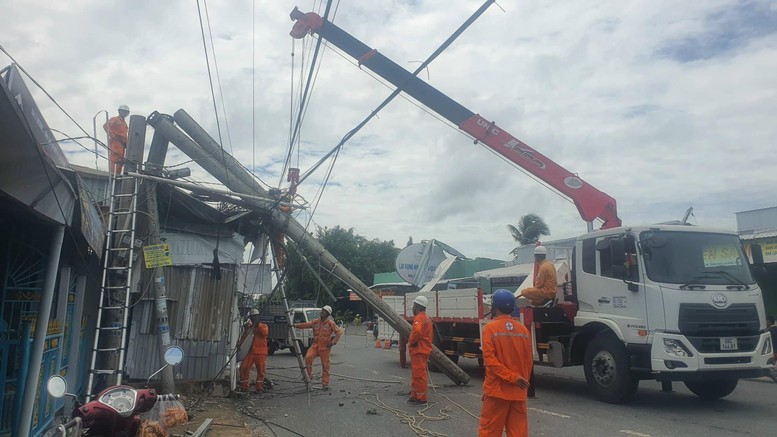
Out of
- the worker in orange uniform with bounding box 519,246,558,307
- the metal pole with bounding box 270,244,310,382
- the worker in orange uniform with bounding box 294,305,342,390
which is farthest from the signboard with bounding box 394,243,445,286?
the worker in orange uniform with bounding box 519,246,558,307

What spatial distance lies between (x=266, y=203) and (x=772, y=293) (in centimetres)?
1653

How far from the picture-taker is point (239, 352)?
473 inches

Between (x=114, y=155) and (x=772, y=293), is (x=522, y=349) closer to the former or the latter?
(x=114, y=155)

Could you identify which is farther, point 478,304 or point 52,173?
point 478,304

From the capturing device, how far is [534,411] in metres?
9.30

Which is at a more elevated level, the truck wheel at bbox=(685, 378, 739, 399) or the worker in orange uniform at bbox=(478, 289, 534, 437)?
the worker in orange uniform at bbox=(478, 289, 534, 437)

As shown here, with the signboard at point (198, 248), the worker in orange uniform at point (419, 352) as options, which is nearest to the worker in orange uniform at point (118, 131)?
the signboard at point (198, 248)

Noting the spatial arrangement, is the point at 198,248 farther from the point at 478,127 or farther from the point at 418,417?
the point at 478,127

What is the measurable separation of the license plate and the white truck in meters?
0.02

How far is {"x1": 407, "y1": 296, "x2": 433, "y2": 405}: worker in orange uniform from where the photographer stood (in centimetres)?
1023

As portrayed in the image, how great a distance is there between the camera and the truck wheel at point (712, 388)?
9.94m

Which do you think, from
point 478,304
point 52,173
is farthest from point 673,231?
point 52,173

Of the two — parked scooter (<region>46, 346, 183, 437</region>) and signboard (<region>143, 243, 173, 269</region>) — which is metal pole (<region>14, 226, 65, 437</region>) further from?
signboard (<region>143, 243, 173, 269</region>)

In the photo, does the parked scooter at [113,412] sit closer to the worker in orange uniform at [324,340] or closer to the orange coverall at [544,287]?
the worker in orange uniform at [324,340]
